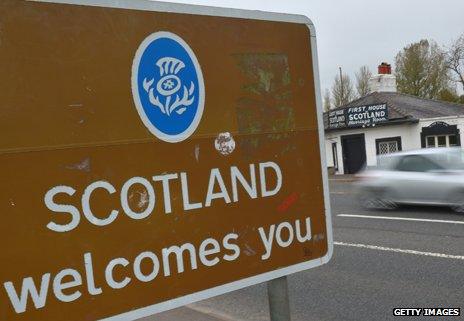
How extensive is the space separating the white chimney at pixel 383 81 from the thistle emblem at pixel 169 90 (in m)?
30.8

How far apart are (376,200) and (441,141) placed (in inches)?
533

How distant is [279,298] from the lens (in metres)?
→ 1.79

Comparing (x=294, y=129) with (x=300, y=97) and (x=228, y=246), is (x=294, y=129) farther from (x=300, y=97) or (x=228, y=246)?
(x=228, y=246)

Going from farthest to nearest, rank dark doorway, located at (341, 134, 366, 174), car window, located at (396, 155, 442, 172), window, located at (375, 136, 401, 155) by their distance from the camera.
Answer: dark doorway, located at (341, 134, 366, 174), window, located at (375, 136, 401, 155), car window, located at (396, 155, 442, 172)

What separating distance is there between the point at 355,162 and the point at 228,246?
25.1 meters

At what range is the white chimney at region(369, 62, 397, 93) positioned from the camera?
3039cm

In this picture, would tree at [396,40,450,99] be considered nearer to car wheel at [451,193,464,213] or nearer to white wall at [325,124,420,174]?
white wall at [325,124,420,174]

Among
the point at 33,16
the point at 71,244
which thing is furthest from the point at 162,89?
the point at 71,244

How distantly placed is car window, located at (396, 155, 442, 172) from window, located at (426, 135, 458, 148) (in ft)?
42.9

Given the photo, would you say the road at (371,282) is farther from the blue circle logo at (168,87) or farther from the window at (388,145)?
the window at (388,145)

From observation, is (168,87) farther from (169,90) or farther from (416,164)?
(416,164)

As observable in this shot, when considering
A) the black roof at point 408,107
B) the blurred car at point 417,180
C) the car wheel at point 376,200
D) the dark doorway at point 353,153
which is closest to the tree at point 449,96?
the black roof at point 408,107

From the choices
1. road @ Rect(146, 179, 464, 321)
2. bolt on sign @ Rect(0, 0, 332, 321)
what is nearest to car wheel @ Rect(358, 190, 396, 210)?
road @ Rect(146, 179, 464, 321)

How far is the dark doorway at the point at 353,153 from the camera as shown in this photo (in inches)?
998
